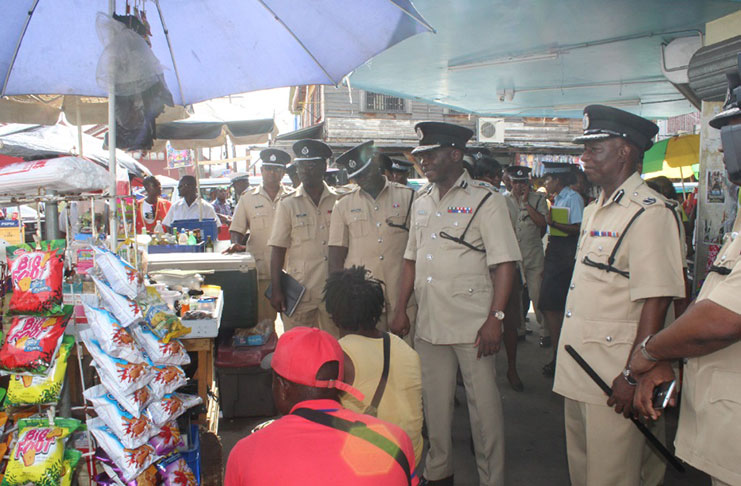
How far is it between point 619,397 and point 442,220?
56.4 inches

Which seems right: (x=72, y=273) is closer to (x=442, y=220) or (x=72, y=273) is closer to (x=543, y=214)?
(x=442, y=220)

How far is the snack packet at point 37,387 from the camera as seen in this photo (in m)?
2.31

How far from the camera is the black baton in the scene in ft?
7.60

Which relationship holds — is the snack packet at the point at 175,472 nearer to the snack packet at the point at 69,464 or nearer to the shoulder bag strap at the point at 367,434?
the snack packet at the point at 69,464

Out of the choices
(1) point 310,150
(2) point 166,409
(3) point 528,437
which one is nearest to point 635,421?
(3) point 528,437

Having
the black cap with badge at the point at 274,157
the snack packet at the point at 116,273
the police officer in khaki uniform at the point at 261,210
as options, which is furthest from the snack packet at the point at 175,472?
the black cap with badge at the point at 274,157

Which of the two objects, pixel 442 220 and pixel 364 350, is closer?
pixel 364 350

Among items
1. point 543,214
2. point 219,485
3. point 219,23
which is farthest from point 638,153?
point 543,214

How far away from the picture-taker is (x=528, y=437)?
13.3 feet

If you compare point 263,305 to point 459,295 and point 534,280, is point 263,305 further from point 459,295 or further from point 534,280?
point 534,280

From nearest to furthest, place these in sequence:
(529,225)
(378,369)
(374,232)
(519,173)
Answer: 1. (378,369)
2. (374,232)
3. (519,173)
4. (529,225)

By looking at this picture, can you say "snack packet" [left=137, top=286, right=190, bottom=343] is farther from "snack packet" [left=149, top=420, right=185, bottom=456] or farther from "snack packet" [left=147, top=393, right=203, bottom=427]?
"snack packet" [left=149, top=420, right=185, bottom=456]

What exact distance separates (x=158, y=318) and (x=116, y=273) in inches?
11.7

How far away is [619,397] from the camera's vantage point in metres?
2.24
